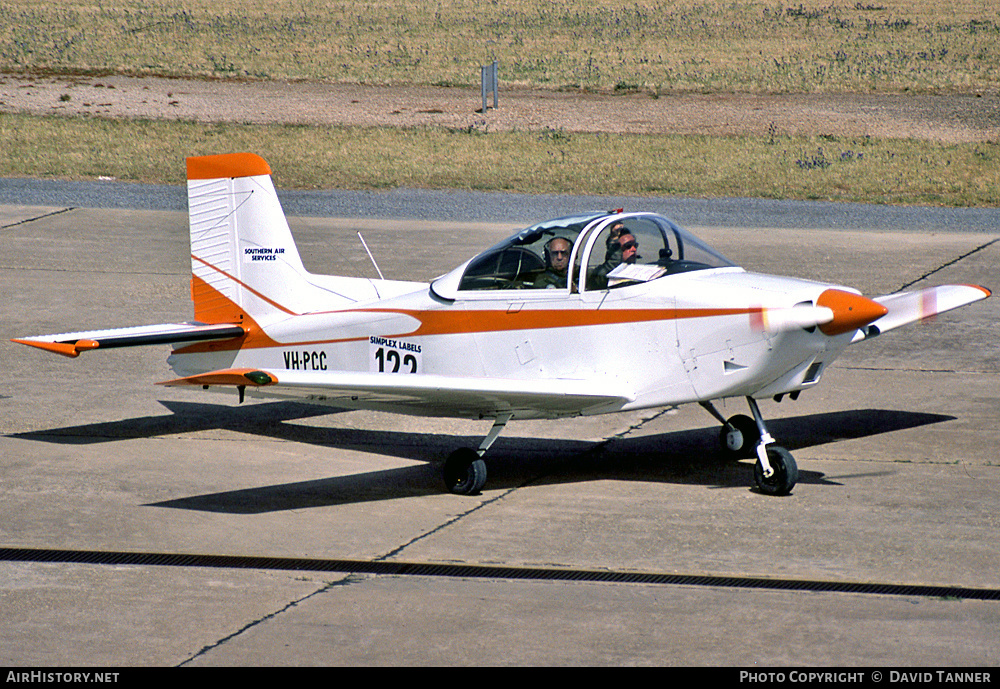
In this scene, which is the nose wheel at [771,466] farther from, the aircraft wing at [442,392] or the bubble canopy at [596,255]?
the bubble canopy at [596,255]

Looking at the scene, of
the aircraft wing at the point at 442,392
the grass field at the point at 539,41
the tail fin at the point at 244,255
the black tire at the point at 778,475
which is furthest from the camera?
the grass field at the point at 539,41

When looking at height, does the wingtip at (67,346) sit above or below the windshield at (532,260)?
below

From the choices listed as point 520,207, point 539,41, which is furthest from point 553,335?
point 539,41

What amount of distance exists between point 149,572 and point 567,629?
2.53m

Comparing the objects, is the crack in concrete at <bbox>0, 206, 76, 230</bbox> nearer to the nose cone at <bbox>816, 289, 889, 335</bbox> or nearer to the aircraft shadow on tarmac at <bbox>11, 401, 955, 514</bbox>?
the aircraft shadow on tarmac at <bbox>11, 401, 955, 514</bbox>

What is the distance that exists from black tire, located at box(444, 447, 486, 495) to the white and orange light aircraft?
0.01 m

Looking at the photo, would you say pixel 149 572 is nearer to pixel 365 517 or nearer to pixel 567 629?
pixel 365 517

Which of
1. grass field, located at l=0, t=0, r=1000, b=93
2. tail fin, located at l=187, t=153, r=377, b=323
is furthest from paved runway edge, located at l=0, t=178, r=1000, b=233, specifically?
grass field, located at l=0, t=0, r=1000, b=93

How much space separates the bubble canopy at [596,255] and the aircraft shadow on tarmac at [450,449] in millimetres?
1468

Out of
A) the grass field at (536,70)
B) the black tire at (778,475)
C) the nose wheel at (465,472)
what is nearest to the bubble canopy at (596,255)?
the nose wheel at (465,472)

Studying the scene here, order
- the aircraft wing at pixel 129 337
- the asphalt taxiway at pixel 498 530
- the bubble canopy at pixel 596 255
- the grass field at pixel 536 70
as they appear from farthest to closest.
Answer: the grass field at pixel 536 70 < the bubble canopy at pixel 596 255 < the aircraft wing at pixel 129 337 < the asphalt taxiway at pixel 498 530

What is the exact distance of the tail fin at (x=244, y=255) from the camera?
10.5 m

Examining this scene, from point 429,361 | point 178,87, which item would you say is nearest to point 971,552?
point 429,361

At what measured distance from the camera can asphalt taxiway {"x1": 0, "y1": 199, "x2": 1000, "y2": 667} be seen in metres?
6.43
